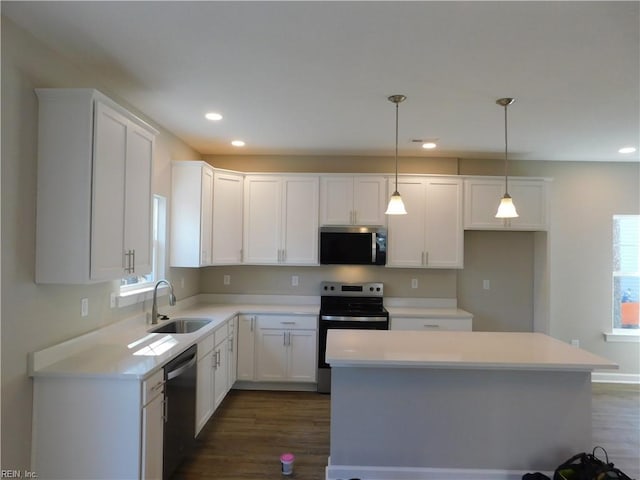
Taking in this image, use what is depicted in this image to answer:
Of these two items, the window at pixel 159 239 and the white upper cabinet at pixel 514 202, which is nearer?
the window at pixel 159 239

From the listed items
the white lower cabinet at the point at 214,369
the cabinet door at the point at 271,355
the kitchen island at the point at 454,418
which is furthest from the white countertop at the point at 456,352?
the cabinet door at the point at 271,355

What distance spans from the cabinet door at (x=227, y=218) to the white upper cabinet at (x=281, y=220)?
84mm

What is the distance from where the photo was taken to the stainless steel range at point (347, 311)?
390 centimetres

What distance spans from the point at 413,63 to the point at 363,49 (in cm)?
35

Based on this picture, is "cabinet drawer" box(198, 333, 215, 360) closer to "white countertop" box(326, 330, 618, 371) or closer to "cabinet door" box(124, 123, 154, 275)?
"cabinet door" box(124, 123, 154, 275)

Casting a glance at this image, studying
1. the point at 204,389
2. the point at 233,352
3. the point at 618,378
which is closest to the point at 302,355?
the point at 233,352

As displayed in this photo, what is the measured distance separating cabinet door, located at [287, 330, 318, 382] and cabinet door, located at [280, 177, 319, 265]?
811mm

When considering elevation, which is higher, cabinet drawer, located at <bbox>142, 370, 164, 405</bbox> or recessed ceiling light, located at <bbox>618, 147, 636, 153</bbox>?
recessed ceiling light, located at <bbox>618, 147, 636, 153</bbox>

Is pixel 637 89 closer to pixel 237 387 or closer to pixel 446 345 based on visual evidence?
pixel 446 345

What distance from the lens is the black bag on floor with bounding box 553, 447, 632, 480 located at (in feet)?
6.83

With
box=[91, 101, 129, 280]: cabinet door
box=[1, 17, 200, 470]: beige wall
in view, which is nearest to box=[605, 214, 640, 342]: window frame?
box=[91, 101, 129, 280]: cabinet door

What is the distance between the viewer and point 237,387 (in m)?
4.09

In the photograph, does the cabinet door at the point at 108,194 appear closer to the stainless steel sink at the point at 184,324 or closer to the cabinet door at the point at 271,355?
the stainless steel sink at the point at 184,324

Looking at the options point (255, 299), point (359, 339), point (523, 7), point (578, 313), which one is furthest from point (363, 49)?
point (578, 313)
